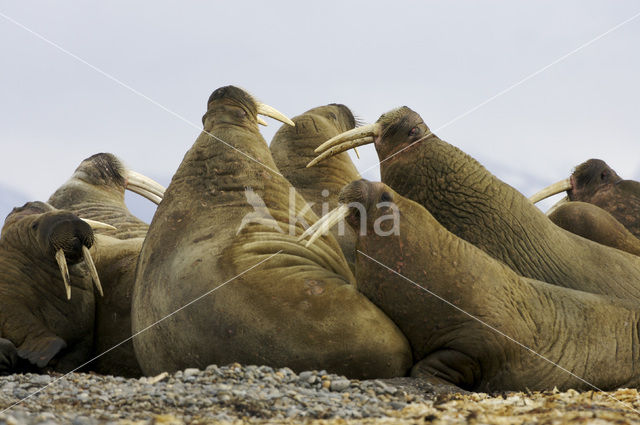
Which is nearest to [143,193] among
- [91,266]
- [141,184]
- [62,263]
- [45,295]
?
[141,184]

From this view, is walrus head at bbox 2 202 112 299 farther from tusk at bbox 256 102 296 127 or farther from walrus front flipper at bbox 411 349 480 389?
walrus front flipper at bbox 411 349 480 389

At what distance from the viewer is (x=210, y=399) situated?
14.4 feet

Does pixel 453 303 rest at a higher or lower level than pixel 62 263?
higher

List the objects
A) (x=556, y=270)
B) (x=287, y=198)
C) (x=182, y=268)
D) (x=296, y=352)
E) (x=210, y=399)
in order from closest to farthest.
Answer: (x=210, y=399) < (x=296, y=352) < (x=182, y=268) < (x=287, y=198) < (x=556, y=270)

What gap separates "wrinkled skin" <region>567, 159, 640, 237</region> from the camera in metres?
9.48

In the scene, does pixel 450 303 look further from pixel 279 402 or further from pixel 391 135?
pixel 391 135

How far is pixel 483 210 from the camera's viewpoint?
6.80 metres

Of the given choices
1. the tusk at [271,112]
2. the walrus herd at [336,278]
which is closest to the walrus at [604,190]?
the walrus herd at [336,278]

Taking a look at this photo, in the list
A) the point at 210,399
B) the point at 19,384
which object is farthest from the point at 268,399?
the point at 19,384

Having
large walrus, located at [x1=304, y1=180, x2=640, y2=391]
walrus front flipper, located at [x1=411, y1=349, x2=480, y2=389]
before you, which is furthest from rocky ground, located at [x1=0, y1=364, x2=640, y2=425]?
large walrus, located at [x1=304, y1=180, x2=640, y2=391]

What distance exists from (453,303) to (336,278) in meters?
0.84

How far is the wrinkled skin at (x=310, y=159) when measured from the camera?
7988 millimetres

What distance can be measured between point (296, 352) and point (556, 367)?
6.43 feet

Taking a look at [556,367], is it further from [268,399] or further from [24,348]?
[24,348]
